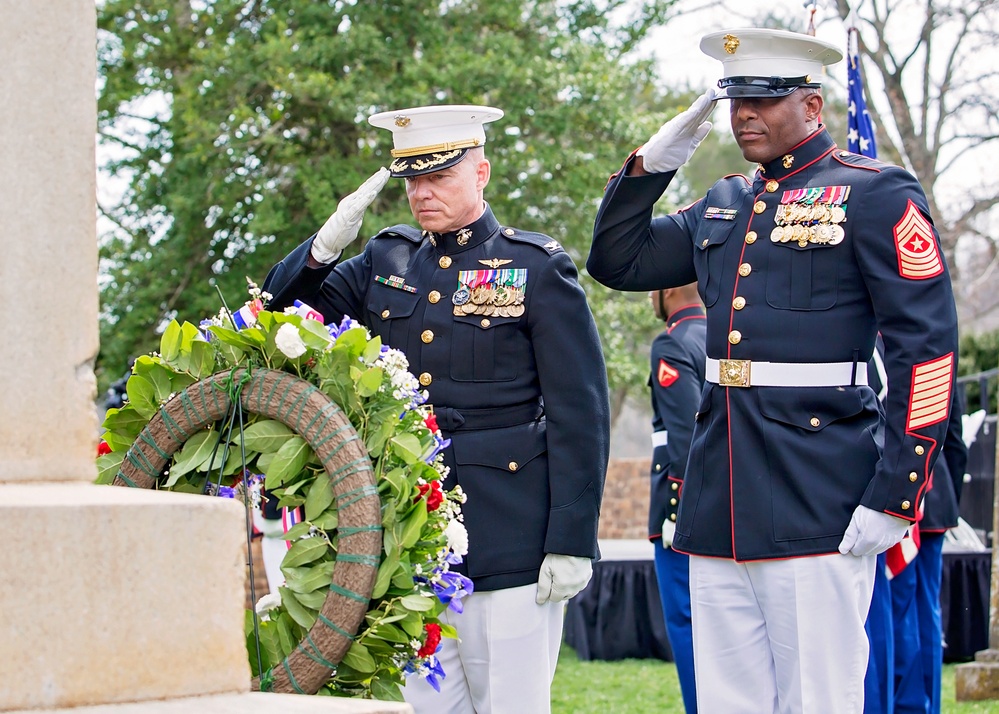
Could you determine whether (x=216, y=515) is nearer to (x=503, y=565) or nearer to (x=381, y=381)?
(x=381, y=381)

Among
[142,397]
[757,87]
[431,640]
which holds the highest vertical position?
[757,87]

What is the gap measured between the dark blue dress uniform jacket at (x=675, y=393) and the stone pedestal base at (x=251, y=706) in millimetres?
3361

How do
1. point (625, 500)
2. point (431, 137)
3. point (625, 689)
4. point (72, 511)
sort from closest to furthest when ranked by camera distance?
point (72, 511)
point (431, 137)
point (625, 689)
point (625, 500)

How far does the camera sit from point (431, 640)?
2.81m

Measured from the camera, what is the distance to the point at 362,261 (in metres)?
3.84

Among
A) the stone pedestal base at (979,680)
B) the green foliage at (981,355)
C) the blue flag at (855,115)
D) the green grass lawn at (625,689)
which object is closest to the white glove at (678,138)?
the blue flag at (855,115)

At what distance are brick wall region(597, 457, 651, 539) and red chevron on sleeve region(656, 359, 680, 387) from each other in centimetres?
757

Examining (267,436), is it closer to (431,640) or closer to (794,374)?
(431,640)

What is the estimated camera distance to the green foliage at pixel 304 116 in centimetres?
1069

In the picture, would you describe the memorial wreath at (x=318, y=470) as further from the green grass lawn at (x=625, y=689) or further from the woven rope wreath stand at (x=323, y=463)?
the green grass lawn at (x=625, y=689)

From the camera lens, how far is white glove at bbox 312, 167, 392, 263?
3.58 m

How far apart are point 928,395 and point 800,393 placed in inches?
12.0

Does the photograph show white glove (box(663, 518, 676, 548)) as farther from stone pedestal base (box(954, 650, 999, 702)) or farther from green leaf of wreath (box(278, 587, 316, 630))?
green leaf of wreath (box(278, 587, 316, 630))

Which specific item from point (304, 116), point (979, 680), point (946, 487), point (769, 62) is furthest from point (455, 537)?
point (304, 116)
